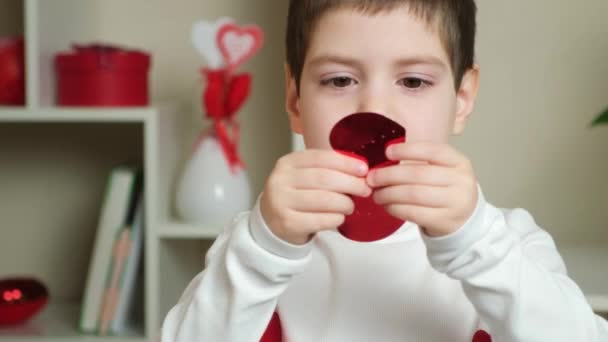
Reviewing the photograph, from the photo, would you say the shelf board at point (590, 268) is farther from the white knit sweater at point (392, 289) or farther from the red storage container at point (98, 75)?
the red storage container at point (98, 75)

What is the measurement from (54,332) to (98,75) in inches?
20.1

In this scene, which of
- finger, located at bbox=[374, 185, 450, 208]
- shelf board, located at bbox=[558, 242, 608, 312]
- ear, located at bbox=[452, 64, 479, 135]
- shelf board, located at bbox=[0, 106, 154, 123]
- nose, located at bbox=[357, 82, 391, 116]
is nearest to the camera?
finger, located at bbox=[374, 185, 450, 208]

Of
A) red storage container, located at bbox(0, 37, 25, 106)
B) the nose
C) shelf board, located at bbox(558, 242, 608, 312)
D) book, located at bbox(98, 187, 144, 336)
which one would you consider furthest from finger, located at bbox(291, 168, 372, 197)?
red storage container, located at bbox(0, 37, 25, 106)

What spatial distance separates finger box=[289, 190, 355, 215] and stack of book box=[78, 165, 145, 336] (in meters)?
1.00

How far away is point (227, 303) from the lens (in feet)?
2.69

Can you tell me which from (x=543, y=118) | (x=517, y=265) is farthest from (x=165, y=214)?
(x=517, y=265)

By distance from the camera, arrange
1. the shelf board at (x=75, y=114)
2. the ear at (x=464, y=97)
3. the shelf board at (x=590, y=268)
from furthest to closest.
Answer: the shelf board at (x=75, y=114)
the shelf board at (x=590, y=268)
the ear at (x=464, y=97)

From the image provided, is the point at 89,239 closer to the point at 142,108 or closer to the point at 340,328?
the point at 142,108

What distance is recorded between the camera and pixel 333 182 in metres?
0.75

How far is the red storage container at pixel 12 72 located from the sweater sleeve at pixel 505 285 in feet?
3.83

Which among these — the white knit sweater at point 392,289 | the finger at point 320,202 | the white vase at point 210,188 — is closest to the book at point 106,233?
the white vase at point 210,188

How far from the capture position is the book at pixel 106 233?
1.70m

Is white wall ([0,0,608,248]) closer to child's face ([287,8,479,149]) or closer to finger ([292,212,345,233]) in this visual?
child's face ([287,8,479,149])

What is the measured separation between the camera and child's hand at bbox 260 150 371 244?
2.45 ft
